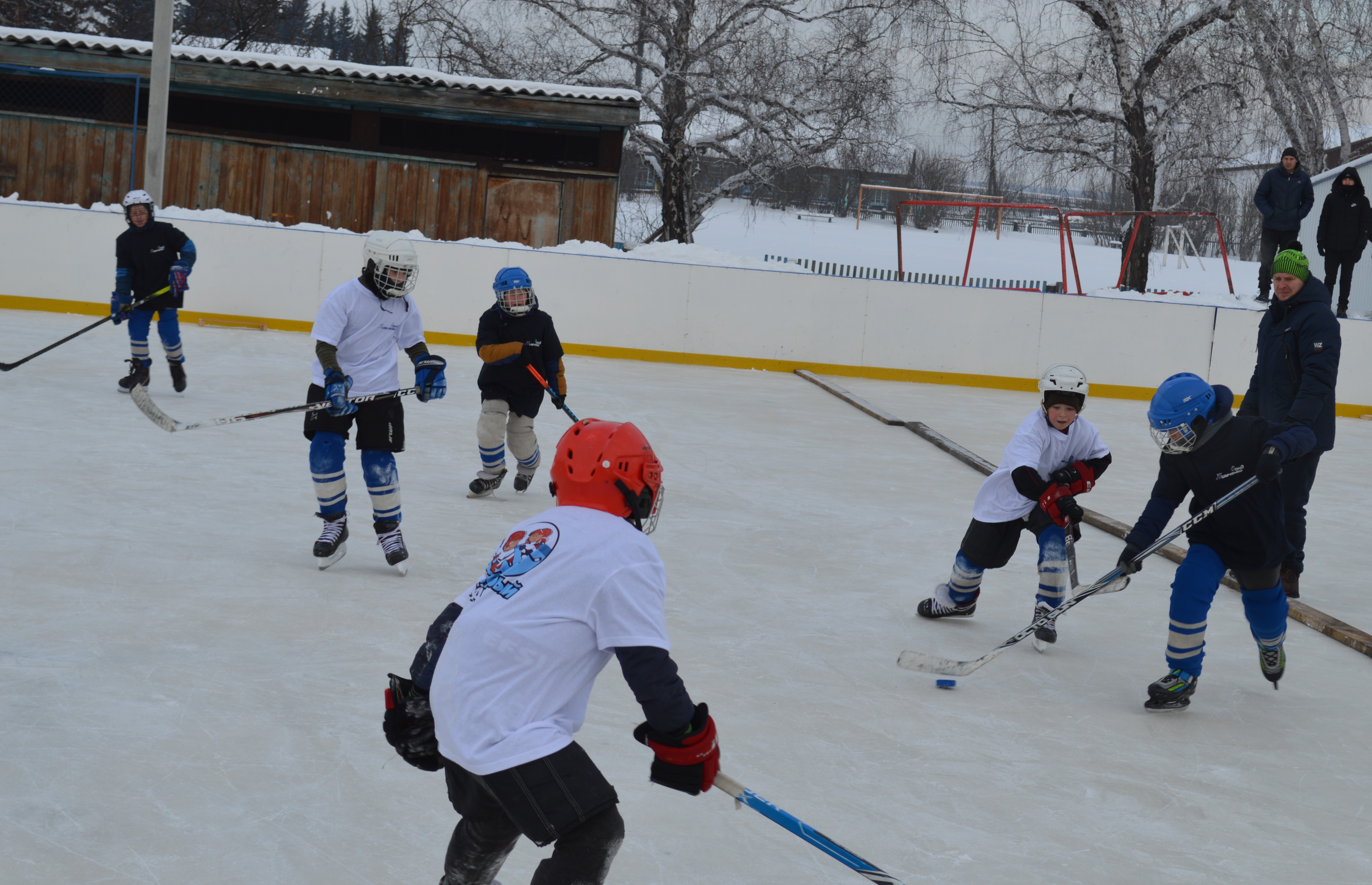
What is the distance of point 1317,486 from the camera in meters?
8.16

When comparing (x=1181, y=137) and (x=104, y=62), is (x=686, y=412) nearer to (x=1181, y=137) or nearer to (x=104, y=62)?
(x=104, y=62)

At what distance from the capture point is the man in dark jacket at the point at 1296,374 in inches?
178

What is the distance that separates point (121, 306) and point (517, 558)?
6864 mm

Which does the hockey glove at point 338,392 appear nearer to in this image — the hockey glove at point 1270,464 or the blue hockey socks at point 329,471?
the blue hockey socks at point 329,471

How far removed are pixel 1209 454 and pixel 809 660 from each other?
4.50 feet

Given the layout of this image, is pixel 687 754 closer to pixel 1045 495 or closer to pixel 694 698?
pixel 694 698

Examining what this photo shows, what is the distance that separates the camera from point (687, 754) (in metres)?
1.77

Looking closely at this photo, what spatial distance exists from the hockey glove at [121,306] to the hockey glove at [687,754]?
22.5 ft

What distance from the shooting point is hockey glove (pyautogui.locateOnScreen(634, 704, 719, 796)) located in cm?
176

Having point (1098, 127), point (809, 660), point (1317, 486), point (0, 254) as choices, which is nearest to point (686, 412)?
point (1317, 486)

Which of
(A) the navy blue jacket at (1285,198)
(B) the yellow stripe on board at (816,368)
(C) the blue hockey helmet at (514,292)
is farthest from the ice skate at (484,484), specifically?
(A) the navy blue jacket at (1285,198)

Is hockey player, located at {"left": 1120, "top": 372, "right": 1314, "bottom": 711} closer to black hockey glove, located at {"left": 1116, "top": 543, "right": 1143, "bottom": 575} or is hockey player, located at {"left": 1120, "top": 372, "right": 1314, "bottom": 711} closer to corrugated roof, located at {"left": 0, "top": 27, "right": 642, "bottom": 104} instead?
black hockey glove, located at {"left": 1116, "top": 543, "right": 1143, "bottom": 575}

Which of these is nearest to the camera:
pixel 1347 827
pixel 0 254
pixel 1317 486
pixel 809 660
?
pixel 1347 827

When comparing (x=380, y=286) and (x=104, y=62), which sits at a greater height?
(x=104, y=62)
